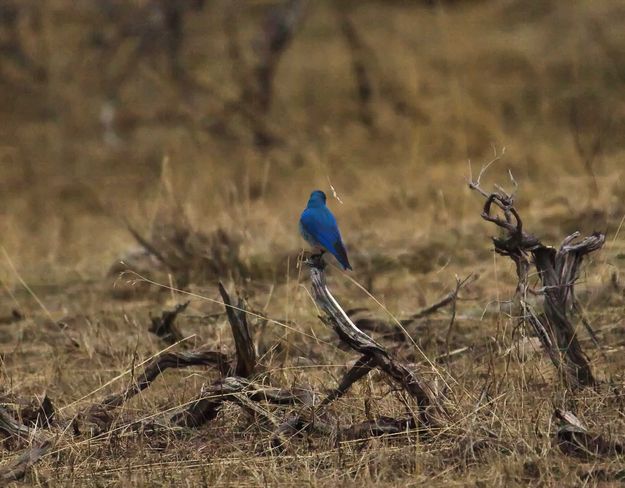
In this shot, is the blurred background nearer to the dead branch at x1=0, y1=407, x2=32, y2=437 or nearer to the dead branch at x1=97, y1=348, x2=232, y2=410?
the dead branch at x1=97, y1=348, x2=232, y2=410

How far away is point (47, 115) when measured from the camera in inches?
483

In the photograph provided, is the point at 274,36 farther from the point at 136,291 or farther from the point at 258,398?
the point at 258,398

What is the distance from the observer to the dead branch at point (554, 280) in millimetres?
3623

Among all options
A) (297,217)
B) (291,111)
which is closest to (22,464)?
A: (297,217)

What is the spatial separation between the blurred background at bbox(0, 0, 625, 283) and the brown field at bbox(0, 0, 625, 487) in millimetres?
29

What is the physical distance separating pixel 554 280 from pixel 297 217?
4983 mm

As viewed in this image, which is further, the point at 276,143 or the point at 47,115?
the point at 47,115

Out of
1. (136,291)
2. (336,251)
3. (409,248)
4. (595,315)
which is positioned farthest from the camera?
(409,248)

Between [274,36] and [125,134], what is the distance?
5.34 ft

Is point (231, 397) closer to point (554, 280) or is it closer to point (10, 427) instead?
point (10, 427)

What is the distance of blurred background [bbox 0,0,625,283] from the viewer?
354 inches

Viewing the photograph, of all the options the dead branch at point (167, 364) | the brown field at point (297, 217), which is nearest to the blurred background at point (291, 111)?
the brown field at point (297, 217)

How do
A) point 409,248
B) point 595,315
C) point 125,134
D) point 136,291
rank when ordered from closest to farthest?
point 595,315
point 136,291
point 409,248
point 125,134

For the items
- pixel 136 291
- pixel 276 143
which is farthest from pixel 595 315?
pixel 276 143
